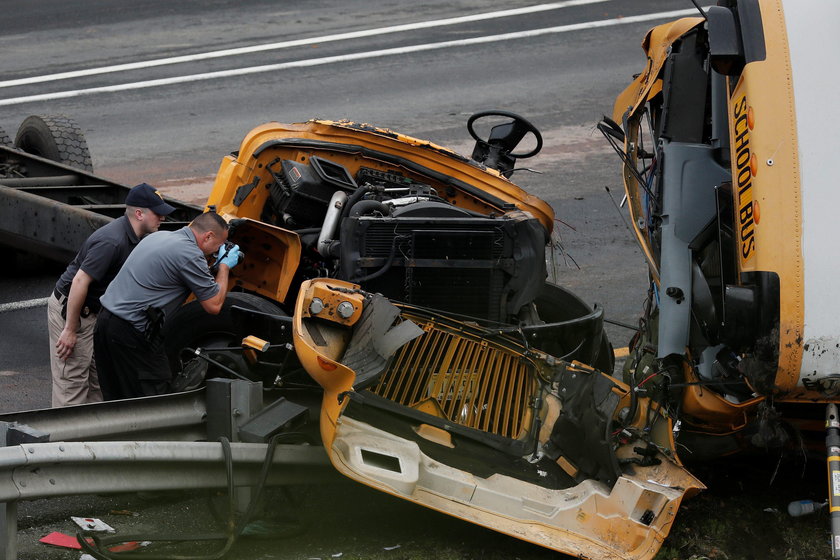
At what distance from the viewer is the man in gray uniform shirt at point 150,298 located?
22.1 ft

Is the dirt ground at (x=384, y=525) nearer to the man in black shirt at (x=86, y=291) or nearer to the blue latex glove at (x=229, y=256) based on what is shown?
the man in black shirt at (x=86, y=291)

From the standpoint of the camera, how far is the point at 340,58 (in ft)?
52.0

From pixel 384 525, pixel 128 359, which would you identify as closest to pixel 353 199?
pixel 128 359

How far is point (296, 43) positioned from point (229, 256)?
10041 mm

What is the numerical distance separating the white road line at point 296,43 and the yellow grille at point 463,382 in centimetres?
1020

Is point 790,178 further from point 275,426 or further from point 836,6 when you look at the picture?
point 275,426

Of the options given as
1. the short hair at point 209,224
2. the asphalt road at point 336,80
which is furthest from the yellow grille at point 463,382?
the asphalt road at point 336,80

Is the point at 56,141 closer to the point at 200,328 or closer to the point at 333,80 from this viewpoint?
the point at 200,328

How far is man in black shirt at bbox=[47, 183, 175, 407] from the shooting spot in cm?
706

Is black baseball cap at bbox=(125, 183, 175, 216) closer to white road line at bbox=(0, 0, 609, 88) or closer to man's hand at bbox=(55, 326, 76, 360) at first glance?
man's hand at bbox=(55, 326, 76, 360)

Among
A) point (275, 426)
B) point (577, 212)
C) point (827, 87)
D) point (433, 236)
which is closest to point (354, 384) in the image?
point (275, 426)

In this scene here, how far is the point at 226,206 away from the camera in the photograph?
24.9 ft

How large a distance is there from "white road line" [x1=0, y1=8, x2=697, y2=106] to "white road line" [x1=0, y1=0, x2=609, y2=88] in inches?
24.2

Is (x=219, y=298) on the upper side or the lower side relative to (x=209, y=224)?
lower
